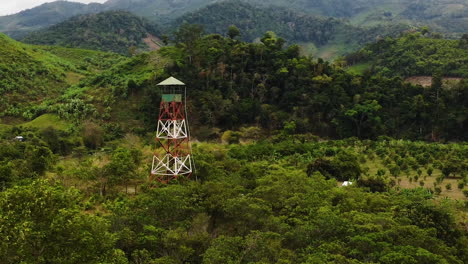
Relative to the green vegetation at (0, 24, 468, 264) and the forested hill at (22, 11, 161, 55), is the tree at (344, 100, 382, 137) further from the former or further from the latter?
the forested hill at (22, 11, 161, 55)

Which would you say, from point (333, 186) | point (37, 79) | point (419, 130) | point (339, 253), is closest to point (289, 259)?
point (339, 253)

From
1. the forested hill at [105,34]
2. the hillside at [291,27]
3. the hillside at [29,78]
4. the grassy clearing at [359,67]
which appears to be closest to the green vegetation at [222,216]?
the hillside at [29,78]

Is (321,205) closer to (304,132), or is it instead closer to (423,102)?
(304,132)

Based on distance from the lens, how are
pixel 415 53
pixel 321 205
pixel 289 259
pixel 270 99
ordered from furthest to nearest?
1. pixel 415 53
2. pixel 270 99
3. pixel 321 205
4. pixel 289 259

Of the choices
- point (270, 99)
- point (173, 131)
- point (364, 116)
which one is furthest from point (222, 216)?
point (364, 116)

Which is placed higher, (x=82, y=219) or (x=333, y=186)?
(x=82, y=219)

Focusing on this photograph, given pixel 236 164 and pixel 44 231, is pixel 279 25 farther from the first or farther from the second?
A: pixel 44 231
